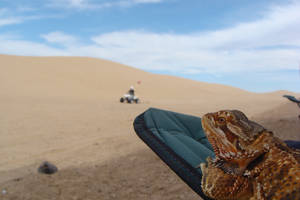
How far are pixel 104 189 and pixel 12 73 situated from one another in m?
29.2

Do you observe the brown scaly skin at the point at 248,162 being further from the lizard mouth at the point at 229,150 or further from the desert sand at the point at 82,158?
the desert sand at the point at 82,158

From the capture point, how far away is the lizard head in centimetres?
94

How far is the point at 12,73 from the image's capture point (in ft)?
96.6

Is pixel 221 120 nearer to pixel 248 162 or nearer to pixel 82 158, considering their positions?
pixel 248 162

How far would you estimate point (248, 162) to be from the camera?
0.95m

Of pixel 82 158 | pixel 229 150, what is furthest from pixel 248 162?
pixel 82 158

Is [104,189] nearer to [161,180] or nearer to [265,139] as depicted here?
[161,180]

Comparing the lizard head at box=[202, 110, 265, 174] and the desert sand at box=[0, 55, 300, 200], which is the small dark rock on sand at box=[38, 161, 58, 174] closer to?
the desert sand at box=[0, 55, 300, 200]

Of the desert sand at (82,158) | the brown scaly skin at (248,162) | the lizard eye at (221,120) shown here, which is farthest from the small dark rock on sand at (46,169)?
the lizard eye at (221,120)

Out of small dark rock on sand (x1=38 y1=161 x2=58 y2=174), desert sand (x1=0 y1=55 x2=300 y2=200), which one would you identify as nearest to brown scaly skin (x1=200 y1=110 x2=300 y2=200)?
desert sand (x1=0 y1=55 x2=300 y2=200)

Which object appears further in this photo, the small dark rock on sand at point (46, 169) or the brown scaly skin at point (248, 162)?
the small dark rock on sand at point (46, 169)

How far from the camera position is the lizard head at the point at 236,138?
94 centimetres

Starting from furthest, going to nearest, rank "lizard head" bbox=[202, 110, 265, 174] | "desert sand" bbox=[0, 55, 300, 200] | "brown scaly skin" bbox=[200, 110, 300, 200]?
1. "desert sand" bbox=[0, 55, 300, 200]
2. "lizard head" bbox=[202, 110, 265, 174]
3. "brown scaly skin" bbox=[200, 110, 300, 200]

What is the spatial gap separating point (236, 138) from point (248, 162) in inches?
3.4
